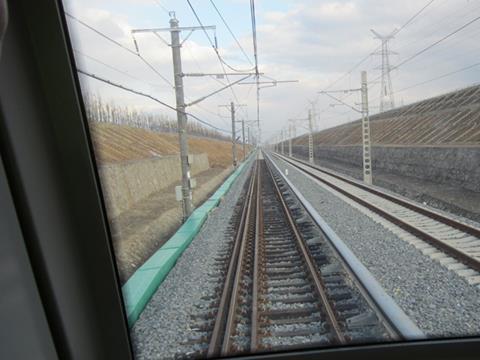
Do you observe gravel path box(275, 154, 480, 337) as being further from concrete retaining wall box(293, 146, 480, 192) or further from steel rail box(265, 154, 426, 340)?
concrete retaining wall box(293, 146, 480, 192)

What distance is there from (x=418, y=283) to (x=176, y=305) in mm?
2777

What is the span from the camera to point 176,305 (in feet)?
16.6

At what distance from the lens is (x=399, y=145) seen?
21.6m

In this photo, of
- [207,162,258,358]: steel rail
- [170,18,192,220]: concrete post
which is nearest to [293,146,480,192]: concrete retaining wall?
[170,18,192,220]: concrete post

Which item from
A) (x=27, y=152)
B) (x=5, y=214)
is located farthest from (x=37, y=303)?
(x=27, y=152)

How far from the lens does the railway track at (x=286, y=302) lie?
148 inches

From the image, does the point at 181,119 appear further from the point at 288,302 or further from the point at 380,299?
the point at 380,299

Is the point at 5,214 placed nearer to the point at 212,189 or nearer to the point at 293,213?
the point at 293,213

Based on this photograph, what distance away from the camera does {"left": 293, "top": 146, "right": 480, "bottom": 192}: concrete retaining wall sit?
15609mm

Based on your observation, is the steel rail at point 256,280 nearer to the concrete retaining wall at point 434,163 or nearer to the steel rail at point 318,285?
the steel rail at point 318,285

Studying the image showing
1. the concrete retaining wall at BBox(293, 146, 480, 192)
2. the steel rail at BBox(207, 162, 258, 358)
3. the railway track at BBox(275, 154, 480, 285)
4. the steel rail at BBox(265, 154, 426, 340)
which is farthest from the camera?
the concrete retaining wall at BBox(293, 146, 480, 192)

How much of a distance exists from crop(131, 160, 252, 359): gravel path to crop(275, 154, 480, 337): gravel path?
1992 mm

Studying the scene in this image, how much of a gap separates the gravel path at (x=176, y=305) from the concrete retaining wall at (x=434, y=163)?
34.5 feet

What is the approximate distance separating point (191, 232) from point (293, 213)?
346cm
